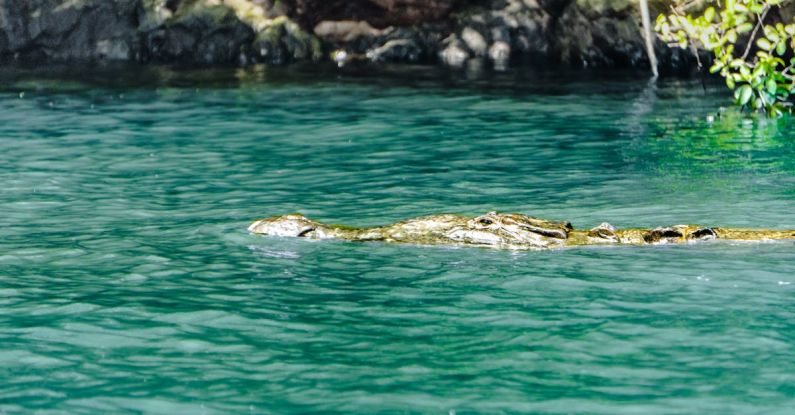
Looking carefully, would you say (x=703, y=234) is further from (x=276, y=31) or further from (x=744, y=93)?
(x=276, y=31)

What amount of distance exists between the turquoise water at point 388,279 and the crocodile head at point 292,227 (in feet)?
0.84

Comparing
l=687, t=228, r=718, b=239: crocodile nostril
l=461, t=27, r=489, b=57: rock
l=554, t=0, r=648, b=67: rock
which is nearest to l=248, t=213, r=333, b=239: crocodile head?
l=687, t=228, r=718, b=239: crocodile nostril

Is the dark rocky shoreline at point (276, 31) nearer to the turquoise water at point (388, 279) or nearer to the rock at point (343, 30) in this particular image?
the rock at point (343, 30)

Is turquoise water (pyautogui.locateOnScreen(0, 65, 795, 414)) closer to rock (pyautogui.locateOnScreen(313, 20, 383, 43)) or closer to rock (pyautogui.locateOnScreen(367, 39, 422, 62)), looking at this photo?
rock (pyautogui.locateOnScreen(367, 39, 422, 62))

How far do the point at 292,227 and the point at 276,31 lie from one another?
95.9 feet

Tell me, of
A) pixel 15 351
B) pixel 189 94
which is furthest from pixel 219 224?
pixel 189 94

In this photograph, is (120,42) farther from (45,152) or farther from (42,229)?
(42,229)

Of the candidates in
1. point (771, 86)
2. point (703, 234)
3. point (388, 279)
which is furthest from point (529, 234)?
point (771, 86)

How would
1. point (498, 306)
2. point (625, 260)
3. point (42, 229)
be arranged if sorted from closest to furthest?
point (498, 306), point (625, 260), point (42, 229)

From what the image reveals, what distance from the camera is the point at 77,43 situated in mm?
45281

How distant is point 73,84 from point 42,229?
2083cm

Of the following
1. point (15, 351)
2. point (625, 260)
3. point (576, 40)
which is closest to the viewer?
point (15, 351)

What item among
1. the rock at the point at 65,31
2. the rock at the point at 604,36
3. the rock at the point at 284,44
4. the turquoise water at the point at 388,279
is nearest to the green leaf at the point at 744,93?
the turquoise water at the point at 388,279

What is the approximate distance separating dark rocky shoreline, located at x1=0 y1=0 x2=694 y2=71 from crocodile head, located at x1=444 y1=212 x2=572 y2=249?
27768mm
